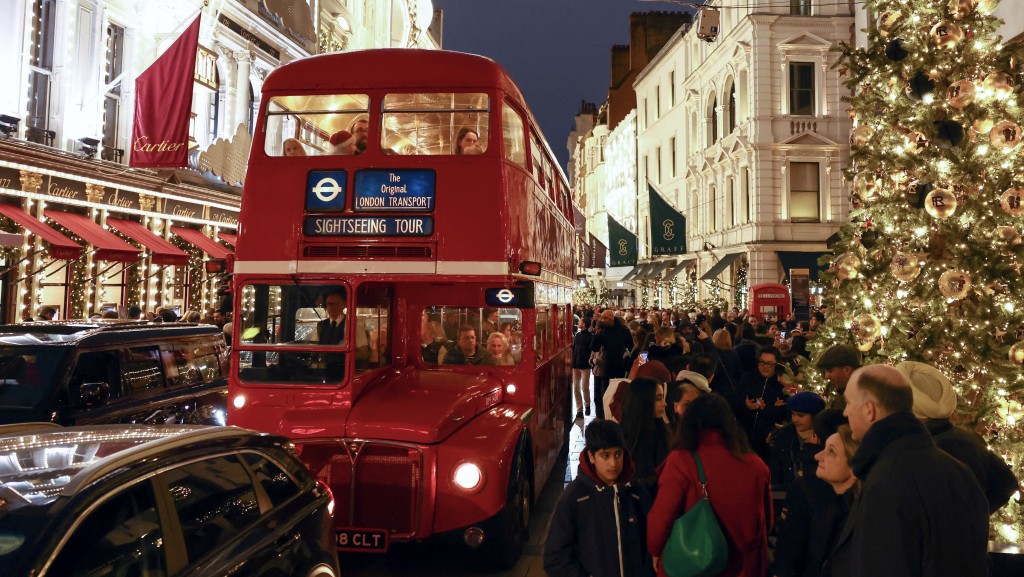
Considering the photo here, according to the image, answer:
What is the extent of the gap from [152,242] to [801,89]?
2413cm

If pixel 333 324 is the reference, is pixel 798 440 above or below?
below

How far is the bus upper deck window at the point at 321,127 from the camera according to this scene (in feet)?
21.6

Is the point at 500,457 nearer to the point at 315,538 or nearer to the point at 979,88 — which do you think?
→ the point at 315,538

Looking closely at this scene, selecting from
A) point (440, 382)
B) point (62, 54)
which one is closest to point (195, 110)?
point (62, 54)

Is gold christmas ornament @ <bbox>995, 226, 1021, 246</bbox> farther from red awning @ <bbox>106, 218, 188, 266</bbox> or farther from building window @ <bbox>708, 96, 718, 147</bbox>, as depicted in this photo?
building window @ <bbox>708, 96, 718, 147</bbox>

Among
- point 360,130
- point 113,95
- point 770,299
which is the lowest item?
point 770,299

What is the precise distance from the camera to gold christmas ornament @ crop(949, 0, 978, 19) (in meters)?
5.93

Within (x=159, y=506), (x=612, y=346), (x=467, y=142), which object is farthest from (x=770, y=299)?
(x=159, y=506)

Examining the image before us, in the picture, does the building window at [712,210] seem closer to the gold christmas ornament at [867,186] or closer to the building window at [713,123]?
the building window at [713,123]

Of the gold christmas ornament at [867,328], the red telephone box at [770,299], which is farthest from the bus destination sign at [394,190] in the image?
the red telephone box at [770,299]

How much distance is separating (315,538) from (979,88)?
5.96m

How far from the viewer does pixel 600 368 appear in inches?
501

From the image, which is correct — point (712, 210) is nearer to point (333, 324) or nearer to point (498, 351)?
point (498, 351)

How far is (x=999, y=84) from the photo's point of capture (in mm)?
5781
